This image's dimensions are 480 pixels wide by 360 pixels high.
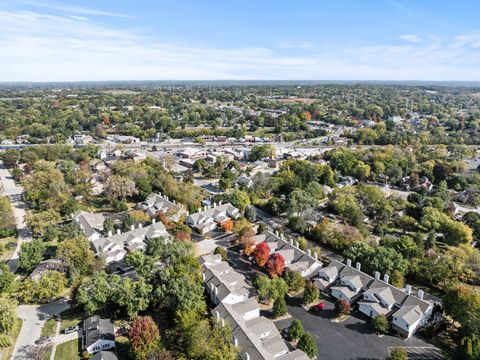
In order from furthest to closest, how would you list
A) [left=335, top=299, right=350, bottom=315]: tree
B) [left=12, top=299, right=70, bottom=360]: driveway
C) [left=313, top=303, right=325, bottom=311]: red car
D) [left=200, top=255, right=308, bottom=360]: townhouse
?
[left=313, top=303, right=325, bottom=311]: red car
[left=335, top=299, right=350, bottom=315]: tree
[left=12, top=299, right=70, bottom=360]: driveway
[left=200, top=255, right=308, bottom=360]: townhouse

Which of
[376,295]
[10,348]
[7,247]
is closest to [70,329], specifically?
[10,348]

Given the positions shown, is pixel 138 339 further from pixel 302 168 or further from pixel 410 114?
pixel 410 114

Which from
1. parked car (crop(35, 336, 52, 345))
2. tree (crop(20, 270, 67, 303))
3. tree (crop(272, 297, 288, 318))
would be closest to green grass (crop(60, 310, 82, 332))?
parked car (crop(35, 336, 52, 345))

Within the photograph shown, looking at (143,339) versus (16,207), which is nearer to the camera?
(143,339)

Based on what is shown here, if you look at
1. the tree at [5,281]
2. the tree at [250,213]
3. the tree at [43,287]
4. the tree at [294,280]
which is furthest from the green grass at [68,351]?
the tree at [250,213]

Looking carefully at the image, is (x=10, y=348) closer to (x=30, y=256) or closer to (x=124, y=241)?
(x=30, y=256)

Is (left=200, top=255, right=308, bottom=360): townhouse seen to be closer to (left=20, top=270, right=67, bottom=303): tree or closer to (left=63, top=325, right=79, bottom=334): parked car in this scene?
(left=63, top=325, right=79, bottom=334): parked car
